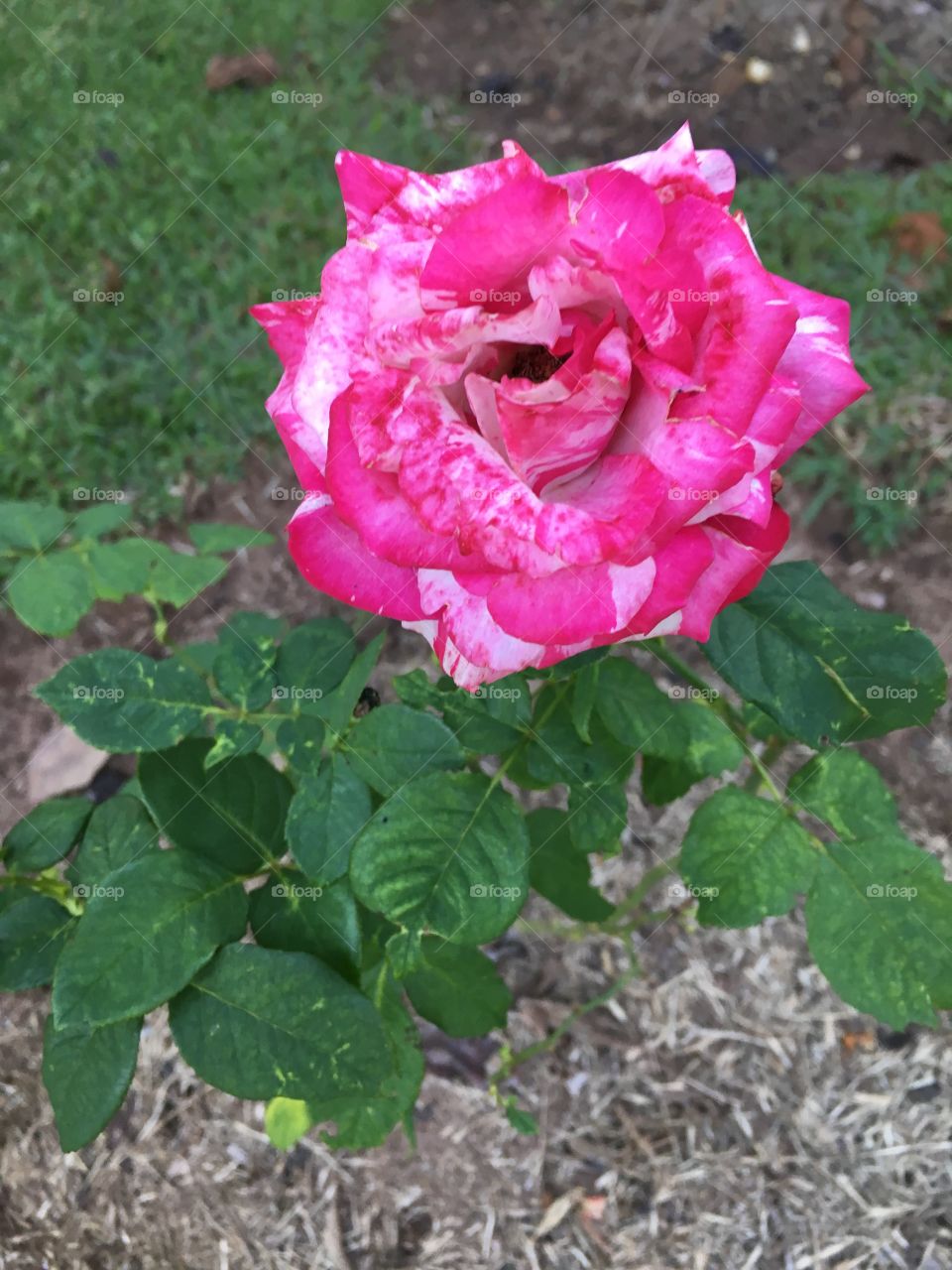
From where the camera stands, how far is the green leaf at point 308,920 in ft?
3.18

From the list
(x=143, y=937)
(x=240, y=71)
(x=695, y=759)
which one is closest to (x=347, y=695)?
(x=143, y=937)

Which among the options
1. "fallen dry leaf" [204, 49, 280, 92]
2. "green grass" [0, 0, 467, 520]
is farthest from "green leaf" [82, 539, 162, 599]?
"fallen dry leaf" [204, 49, 280, 92]

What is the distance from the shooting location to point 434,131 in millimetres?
2629

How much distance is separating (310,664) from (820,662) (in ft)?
1.57

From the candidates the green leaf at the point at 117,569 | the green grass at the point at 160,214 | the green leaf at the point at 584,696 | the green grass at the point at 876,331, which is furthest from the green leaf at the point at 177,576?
the green grass at the point at 876,331

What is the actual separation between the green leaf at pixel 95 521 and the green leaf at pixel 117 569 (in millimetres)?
29


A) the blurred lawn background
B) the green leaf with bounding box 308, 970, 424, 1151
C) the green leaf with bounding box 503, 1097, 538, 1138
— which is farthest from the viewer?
the blurred lawn background

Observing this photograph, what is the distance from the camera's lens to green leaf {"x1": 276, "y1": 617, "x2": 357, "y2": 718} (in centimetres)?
104

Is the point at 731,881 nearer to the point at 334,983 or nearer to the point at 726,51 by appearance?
the point at 334,983

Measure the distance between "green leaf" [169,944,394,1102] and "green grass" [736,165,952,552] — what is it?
151cm

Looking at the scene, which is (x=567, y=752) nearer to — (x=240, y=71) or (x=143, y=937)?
(x=143, y=937)

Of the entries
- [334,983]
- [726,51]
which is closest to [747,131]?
[726,51]

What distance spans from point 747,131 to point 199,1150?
244cm

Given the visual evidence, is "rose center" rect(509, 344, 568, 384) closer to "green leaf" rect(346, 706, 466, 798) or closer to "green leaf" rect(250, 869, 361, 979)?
"green leaf" rect(346, 706, 466, 798)
